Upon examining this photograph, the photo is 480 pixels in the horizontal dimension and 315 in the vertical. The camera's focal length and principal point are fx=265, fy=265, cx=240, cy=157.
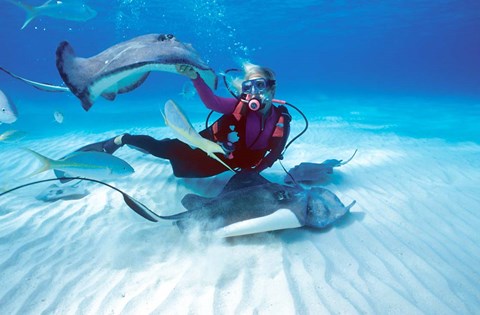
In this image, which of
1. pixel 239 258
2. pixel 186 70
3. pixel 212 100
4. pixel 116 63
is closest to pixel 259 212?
pixel 239 258

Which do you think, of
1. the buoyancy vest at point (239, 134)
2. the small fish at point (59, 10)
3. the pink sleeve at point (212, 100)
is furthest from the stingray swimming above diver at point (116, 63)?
the small fish at point (59, 10)

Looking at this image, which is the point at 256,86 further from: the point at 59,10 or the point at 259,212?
the point at 59,10

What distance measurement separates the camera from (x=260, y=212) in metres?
2.80

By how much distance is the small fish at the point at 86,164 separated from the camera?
110 inches

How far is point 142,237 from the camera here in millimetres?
3049

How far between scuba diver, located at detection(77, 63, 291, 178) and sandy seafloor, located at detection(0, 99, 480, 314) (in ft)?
1.74

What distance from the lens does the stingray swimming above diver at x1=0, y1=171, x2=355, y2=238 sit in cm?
272

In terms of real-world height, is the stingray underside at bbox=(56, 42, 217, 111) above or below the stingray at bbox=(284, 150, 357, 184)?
above

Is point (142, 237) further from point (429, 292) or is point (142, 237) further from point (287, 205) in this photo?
point (429, 292)

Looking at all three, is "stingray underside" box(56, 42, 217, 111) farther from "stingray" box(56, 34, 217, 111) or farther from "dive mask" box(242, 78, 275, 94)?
"dive mask" box(242, 78, 275, 94)

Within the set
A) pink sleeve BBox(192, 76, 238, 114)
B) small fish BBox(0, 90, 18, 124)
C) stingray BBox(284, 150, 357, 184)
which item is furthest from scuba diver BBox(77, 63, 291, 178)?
small fish BBox(0, 90, 18, 124)

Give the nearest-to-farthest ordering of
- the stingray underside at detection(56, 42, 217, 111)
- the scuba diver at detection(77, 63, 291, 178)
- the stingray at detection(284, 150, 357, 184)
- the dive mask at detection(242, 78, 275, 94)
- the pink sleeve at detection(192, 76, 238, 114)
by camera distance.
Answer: the stingray underside at detection(56, 42, 217, 111), the pink sleeve at detection(192, 76, 238, 114), the dive mask at detection(242, 78, 275, 94), the scuba diver at detection(77, 63, 291, 178), the stingray at detection(284, 150, 357, 184)

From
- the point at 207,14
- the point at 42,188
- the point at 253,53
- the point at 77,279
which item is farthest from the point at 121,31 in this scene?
the point at 253,53

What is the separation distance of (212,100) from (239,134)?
0.78m
